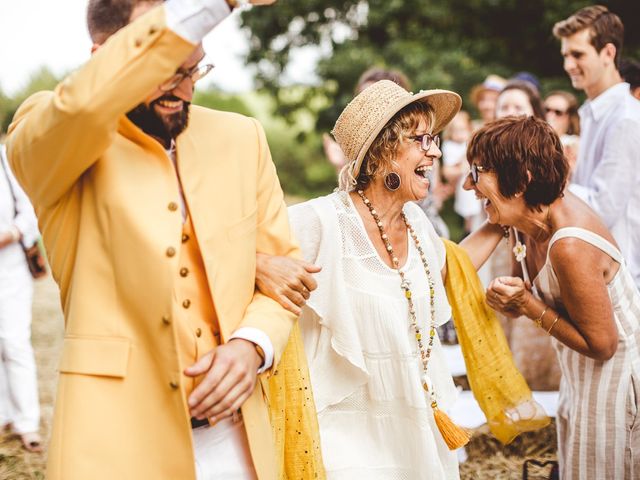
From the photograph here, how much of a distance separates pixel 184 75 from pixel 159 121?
0.49 ft

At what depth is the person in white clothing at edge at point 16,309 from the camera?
556cm

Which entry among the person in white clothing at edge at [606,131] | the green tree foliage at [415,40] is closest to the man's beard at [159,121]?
the person in white clothing at edge at [606,131]

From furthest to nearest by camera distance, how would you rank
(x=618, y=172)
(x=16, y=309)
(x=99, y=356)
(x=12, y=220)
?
(x=16, y=309) < (x=12, y=220) < (x=618, y=172) < (x=99, y=356)

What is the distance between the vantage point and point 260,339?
2.14 meters

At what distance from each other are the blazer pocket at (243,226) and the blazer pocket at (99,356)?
425 mm

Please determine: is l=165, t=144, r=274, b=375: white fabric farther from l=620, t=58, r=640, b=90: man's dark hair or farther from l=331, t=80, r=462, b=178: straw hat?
l=620, t=58, r=640, b=90: man's dark hair

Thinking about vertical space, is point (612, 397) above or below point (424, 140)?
below

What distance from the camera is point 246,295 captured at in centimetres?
226

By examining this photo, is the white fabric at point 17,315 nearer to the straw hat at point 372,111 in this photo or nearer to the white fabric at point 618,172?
the straw hat at point 372,111

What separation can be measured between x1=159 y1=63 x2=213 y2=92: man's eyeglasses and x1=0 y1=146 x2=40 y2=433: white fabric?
390cm

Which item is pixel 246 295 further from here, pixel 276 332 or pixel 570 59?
pixel 570 59

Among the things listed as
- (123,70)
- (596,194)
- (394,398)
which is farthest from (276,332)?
(596,194)

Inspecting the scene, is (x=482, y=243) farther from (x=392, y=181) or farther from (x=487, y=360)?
(x=392, y=181)

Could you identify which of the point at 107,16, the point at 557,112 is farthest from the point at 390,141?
the point at 557,112
